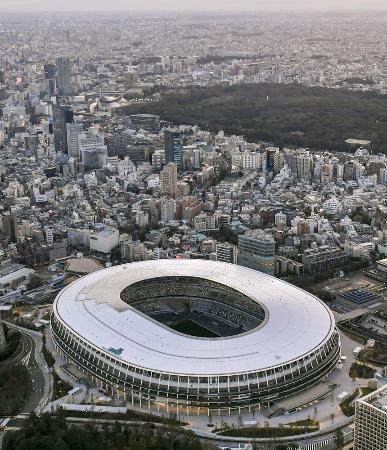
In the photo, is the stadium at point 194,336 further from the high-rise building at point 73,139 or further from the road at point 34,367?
the high-rise building at point 73,139

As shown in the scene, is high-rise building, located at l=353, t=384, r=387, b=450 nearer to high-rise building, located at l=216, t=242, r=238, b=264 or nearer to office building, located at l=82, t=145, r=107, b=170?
high-rise building, located at l=216, t=242, r=238, b=264

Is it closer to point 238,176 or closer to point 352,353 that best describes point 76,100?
point 238,176

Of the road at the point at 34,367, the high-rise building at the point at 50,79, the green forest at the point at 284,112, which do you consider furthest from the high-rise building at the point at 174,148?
the high-rise building at the point at 50,79

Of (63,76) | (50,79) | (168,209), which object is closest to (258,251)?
(168,209)

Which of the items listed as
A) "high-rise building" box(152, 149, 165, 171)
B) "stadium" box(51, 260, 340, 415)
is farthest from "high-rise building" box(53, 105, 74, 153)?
"stadium" box(51, 260, 340, 415)

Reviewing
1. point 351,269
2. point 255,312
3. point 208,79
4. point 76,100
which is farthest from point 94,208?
point 208,79
